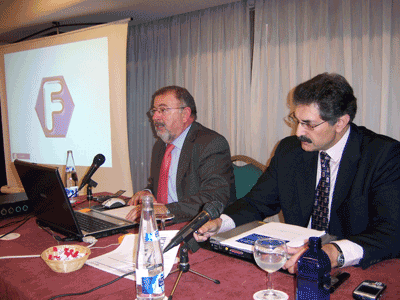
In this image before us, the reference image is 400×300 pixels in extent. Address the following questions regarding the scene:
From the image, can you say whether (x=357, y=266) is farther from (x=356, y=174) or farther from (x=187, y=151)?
(x=187, y=151)

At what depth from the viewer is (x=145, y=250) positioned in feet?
3.22

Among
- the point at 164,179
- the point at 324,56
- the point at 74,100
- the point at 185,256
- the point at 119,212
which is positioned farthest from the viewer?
the point at 74,100

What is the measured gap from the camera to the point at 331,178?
5.72 feet

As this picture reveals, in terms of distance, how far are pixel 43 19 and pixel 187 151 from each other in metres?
2.95

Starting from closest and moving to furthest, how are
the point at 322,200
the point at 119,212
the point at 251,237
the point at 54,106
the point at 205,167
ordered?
the point at 251,237 → the point at 322,200 → the point at 119,212 → the point at 205,167 → the point at 54,106

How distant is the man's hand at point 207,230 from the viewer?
137cm

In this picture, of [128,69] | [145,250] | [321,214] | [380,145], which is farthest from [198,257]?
[128,69]

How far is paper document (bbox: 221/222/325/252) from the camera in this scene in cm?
124

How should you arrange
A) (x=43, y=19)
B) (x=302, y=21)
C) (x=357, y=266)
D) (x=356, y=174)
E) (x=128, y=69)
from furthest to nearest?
(x=128, y=69), (x=43, y=19), (x=302, y=21), (x=356, y=174), (x=357, y=266)

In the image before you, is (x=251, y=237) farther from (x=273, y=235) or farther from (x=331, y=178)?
(x=331, y=178)

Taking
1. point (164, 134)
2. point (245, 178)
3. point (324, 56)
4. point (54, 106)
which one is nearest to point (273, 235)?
point (245, 178)

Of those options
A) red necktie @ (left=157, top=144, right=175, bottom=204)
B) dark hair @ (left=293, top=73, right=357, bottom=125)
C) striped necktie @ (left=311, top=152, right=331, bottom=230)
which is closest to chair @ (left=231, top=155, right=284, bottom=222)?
red necktie @ (left=157, top=144, right=175, bottom=204)

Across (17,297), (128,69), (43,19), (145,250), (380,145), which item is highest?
(43,19)

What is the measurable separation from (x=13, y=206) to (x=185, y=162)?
41.3 inches
